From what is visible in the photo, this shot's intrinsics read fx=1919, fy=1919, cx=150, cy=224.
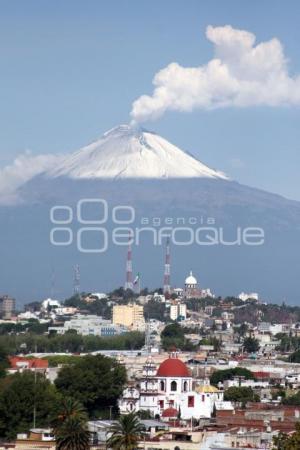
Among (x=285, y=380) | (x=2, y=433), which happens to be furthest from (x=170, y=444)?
(x=285, y=380)

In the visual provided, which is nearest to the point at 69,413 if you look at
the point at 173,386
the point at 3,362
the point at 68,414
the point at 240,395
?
the point at 68,414

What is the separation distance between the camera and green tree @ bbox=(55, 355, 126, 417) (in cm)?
7829

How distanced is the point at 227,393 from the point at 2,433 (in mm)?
21203

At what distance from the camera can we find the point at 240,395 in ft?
280

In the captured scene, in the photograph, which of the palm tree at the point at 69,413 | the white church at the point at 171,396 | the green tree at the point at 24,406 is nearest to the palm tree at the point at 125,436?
the palm tree at the point at 69,413

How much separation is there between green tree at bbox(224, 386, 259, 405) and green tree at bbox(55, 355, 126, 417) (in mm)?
5159

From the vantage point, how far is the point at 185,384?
82062mm

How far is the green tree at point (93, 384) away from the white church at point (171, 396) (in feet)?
1.82

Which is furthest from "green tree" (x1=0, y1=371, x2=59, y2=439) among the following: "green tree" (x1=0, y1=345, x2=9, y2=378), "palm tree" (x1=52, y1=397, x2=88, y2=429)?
"green tree" (x1=0, y1=345, x2=9, y2=378)

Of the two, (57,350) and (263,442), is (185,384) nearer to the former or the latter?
(263,442)

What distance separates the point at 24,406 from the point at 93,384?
11.8 m

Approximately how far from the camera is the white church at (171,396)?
7638 cm

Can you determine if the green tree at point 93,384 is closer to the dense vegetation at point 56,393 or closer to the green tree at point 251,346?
the dense vegetation at point 56,393

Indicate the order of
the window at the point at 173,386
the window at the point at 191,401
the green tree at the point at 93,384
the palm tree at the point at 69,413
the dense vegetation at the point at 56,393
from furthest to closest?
the window at the point at 173,386 < the green tree at the point at 93,384 < the window at the point at 191,401 < the dense vegetation at the point at 56,393 < the palm tree at the point at 69,413
